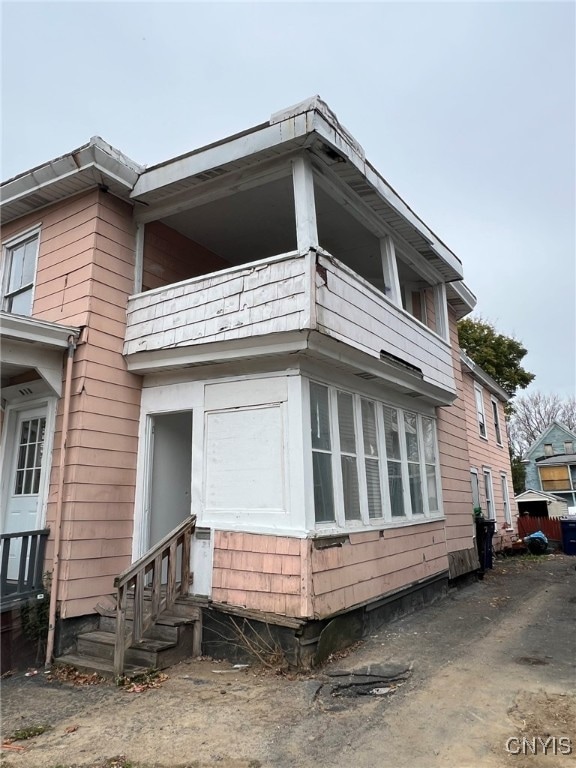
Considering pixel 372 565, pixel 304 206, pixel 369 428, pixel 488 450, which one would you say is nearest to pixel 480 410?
pixel 488 450

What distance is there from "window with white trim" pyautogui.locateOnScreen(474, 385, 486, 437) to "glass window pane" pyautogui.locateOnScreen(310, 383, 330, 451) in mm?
11310

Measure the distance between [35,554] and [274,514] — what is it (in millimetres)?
2883

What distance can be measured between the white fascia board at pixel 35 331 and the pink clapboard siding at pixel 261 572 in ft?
9.94

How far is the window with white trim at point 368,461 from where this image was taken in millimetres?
5680

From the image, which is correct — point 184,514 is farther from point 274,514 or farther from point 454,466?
point 454,466

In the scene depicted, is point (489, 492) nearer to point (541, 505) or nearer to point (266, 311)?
point (541, 505)

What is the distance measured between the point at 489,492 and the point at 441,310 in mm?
8653

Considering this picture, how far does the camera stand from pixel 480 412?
16.0 metres

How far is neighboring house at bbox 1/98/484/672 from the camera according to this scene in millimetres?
5324

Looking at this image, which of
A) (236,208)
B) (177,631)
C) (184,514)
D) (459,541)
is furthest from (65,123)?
(459,541)

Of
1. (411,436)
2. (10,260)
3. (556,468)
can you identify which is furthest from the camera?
(556,468)

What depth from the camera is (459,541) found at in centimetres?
972

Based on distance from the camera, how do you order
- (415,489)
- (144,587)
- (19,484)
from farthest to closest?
1. (415,489)
2. (19,484)
3. (144,587)

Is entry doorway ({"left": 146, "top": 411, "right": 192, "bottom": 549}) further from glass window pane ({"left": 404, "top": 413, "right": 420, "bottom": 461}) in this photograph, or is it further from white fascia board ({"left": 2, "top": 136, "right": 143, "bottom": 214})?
glass window pane ({"left": 404, "top": 413, "right": 420, "bottom": 461})
